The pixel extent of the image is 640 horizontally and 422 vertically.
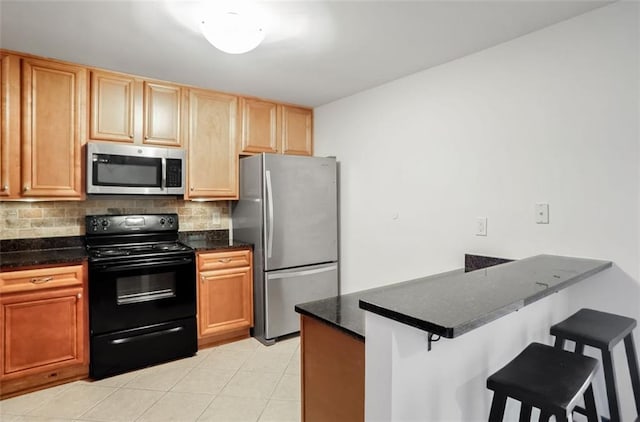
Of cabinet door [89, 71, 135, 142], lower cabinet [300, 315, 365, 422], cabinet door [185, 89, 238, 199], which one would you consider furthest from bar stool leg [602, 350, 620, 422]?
cabinet door [89, 71, 135, 142]

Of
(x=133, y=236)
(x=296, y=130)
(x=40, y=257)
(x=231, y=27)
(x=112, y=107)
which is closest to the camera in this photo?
(x=231, y=27)

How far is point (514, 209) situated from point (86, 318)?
9.47 feet

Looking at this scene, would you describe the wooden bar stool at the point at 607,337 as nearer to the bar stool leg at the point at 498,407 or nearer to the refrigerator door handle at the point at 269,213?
the bar stool leg at the point at 498,407

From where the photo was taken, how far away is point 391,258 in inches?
119

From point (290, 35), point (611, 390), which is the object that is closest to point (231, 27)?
point (290, 35)

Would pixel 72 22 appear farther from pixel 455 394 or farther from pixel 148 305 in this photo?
pixel 455 394

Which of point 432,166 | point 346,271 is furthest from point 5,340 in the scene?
point 432,166

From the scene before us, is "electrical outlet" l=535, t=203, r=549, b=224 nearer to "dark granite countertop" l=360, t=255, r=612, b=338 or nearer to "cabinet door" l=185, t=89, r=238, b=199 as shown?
"dark granite countertop" l=360, t=255, r=612, b=338

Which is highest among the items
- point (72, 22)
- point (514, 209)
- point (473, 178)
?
point (72, 22)

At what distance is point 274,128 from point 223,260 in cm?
137

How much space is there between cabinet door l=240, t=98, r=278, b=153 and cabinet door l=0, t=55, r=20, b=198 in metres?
1.61

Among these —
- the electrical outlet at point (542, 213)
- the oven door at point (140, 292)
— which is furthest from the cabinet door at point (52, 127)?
the electrical outlet at point (542, 213)

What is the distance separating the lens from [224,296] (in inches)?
123

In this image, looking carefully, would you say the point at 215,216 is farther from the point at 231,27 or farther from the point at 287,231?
the point at 231,27
